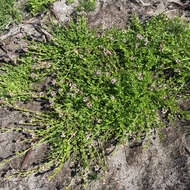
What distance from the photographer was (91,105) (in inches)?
100

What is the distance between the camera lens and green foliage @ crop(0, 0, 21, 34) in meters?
3.94

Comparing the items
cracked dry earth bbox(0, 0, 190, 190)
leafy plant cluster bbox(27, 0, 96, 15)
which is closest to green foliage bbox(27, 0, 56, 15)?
leafy plant cluster bbox(27, 0, 96, 15)

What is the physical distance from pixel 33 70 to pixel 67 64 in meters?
0.65

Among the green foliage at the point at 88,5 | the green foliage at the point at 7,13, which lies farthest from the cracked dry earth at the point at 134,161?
the green foliage at the point at 7,13

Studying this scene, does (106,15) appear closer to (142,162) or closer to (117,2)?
(117,2)

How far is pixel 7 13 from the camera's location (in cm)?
402

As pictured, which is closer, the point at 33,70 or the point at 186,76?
the point at 186,76

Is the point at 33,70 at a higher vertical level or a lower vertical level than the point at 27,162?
higher

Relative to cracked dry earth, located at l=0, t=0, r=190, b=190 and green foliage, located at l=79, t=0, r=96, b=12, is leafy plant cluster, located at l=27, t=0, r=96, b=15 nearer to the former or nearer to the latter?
green foliage, located at l=79, t=0, r=96, b=12

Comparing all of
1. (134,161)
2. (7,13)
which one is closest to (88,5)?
(7,13)

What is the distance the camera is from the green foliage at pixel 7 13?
394cm

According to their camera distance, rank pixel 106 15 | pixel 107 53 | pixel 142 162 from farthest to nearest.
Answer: pixel 106 15
pixel 107 53
pixel 142 162

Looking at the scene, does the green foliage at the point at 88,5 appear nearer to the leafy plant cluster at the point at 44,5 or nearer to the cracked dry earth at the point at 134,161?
the leafy plant cluster at the point at 44,5

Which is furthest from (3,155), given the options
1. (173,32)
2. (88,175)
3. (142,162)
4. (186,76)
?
(173,32)
